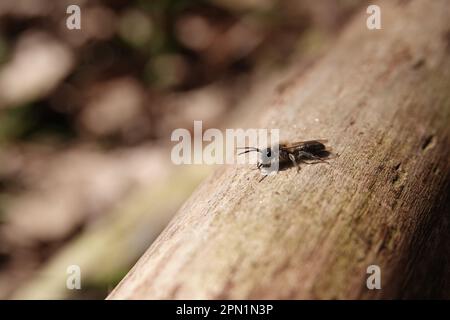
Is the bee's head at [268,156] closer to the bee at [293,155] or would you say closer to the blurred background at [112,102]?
the bee at [293,155]

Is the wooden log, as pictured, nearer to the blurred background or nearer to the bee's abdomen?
the bee's abdomen

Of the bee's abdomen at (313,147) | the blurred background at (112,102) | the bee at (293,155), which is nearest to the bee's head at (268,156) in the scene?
the bee at (293,155)

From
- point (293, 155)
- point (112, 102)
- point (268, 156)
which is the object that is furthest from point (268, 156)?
point (112, 102)

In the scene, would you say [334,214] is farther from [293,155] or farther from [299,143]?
[299,143]

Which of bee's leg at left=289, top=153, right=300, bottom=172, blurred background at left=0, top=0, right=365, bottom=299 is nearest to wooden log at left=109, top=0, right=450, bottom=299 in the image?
bee's leg at left=289, top=153, right=300, bottom=172

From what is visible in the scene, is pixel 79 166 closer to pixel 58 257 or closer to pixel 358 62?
pixel 58 257

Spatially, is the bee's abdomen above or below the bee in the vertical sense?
above
